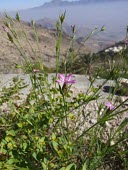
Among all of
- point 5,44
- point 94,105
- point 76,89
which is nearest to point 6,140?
point 94,105

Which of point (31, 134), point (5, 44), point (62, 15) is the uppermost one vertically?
point (62, 15)

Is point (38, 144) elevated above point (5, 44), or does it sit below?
above

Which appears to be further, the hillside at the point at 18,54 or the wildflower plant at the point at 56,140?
the hillside at the point at 18,54

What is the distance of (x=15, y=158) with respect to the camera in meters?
2.22

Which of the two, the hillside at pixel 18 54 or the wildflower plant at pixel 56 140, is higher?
the wildflower plant at pixel 56 140

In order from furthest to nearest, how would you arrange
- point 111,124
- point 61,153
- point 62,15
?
1. point 111,124
2. point 61,153
3. point 62,15

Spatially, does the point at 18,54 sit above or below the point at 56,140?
below

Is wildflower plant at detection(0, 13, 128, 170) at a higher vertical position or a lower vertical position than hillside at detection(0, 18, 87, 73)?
higher

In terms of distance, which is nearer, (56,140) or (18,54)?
(56,140)

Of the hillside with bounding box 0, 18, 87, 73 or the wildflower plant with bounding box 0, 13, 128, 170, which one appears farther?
the hillside with bounding box 0, 18, 87, 73

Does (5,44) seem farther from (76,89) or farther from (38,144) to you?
(38,144)

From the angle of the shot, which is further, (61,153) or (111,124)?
(111,124)

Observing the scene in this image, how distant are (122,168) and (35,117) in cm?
98

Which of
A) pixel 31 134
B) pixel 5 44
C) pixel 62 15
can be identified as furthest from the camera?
pixel 5 44
